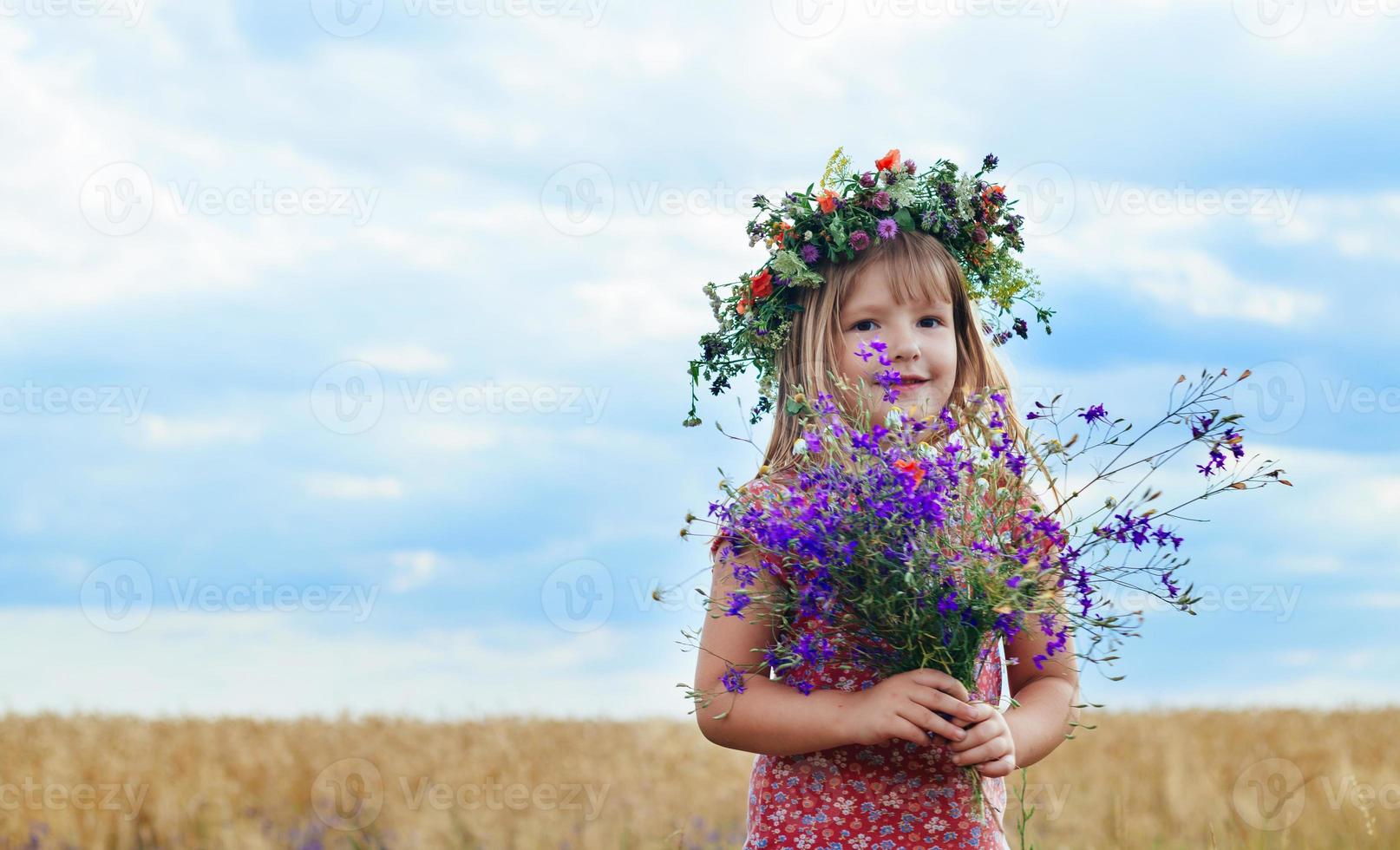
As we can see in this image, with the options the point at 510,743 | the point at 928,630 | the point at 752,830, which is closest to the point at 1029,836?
the point at 510,743

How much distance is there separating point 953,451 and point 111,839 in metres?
6.46

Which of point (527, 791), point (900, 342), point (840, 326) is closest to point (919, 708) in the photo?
point (900, 342)

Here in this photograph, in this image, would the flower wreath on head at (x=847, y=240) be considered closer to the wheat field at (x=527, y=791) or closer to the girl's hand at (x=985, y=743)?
the girl's hand at (x=985, y=743)

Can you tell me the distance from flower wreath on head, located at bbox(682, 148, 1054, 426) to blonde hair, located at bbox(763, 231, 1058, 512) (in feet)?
0.15

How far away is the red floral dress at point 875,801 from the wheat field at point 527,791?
2995 mm

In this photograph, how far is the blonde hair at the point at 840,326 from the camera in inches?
158

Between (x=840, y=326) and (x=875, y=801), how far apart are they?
62.5 inches

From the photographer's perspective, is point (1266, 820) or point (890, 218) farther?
point (1266, 820)

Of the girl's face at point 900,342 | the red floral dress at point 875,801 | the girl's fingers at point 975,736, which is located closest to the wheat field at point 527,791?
the red floral dress at point 875,801

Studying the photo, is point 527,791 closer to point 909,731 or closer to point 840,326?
point 840,326

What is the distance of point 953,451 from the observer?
2936mm

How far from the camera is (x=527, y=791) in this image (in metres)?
7.48

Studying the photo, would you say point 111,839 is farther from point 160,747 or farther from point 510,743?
point 510,743

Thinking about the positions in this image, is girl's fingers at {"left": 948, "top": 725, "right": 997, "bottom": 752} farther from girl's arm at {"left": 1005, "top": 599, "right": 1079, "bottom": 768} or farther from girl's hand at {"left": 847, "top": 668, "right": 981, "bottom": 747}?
girl's arm at {"left": 1005, "top": 599, "right": 1079, "bottom": 768}
